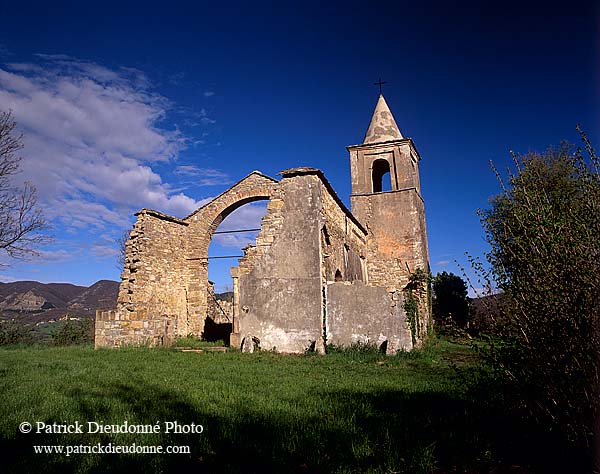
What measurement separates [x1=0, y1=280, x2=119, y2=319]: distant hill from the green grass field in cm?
2852

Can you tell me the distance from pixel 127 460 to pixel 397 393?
152 inches

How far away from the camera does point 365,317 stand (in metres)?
11.7

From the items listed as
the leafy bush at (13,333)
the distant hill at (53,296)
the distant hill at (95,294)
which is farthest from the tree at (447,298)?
the distant hill at (95,294)

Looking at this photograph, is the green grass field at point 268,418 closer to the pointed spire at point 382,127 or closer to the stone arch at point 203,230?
the stone arch at point 203,230

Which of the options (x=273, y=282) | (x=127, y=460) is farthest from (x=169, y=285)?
(x=127, y=460)

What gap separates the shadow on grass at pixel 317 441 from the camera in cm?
309

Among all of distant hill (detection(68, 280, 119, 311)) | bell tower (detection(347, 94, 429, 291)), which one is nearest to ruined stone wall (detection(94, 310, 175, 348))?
bell tower (detection(347, 94, 429, 291))

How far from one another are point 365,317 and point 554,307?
29.2ft

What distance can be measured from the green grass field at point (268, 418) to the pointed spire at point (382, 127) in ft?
54.3

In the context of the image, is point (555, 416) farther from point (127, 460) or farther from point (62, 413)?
point (62, 413)

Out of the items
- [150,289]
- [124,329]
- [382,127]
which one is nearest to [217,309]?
[150,289]

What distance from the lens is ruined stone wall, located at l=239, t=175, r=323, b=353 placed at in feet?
38.6

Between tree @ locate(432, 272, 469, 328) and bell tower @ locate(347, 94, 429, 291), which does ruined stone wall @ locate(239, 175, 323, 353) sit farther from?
tree @ locate(432, 272, 469, 328)

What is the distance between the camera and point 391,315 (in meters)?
11.6
